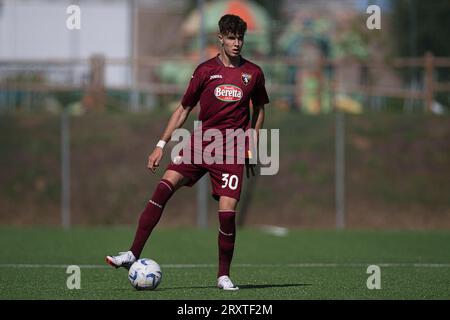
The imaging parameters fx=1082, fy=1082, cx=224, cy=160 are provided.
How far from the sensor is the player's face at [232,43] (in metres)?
9.52

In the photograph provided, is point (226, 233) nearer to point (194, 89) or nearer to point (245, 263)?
point (194, 89)

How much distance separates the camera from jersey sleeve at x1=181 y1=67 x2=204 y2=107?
31.8ft

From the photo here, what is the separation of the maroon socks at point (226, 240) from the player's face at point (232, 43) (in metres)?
1.42

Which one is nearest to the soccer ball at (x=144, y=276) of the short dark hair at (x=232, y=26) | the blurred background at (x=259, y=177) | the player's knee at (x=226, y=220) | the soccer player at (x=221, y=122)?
the soccer player at (x=221, y=122)

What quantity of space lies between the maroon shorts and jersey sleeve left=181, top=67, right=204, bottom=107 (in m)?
0.56

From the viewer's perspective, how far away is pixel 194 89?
9.71 metres

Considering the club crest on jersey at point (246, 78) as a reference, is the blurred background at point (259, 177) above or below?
below

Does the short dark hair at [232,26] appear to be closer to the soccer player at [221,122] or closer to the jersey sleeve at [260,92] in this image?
the soccer player at [221,122]

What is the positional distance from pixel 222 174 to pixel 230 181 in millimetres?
97

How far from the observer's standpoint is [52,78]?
82.4 ft

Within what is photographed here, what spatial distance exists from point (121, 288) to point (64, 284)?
0.70m

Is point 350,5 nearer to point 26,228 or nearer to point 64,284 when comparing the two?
point 26,228

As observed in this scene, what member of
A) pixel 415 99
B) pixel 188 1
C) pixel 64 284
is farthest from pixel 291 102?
pixel 64 284

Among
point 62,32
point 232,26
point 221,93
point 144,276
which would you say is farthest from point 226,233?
point 62,32
